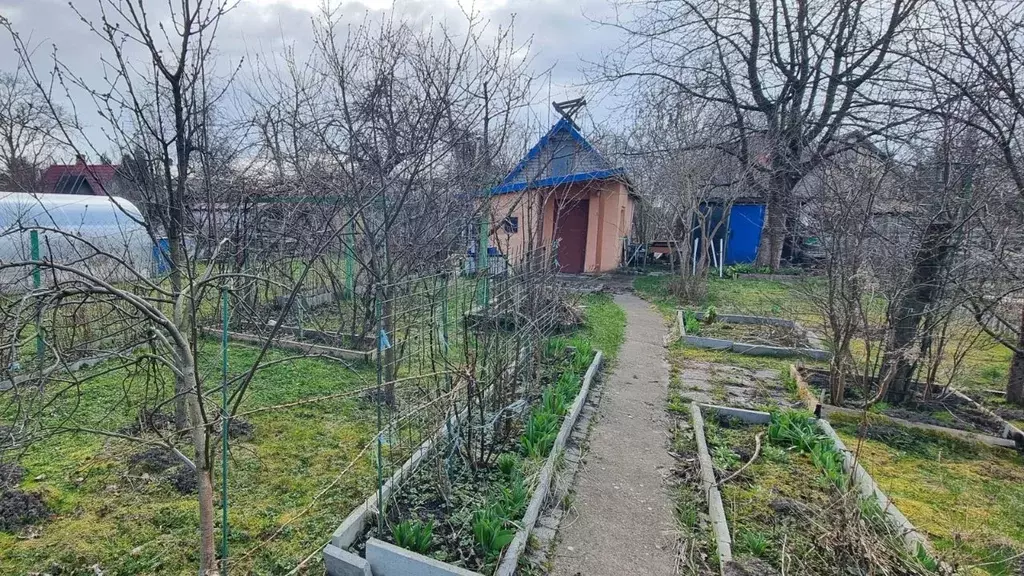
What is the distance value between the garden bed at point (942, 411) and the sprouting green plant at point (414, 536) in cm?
411

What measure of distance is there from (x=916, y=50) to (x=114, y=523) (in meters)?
7.30

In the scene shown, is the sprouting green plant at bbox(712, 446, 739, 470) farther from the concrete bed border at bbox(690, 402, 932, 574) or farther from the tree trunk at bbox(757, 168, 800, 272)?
the tree trunk at bbox(757, 168, 800, 272)

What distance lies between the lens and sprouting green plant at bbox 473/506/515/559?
109 inches

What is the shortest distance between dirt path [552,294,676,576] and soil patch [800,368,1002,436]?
1.99m

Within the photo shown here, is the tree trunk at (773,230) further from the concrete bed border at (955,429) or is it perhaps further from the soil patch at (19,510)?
the soil patch at (19,510)

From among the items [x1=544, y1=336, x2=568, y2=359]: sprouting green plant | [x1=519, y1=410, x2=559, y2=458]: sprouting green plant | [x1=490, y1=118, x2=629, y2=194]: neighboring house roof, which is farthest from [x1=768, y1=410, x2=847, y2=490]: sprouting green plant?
[x1=490, y1=118, x2=629, y2=194]: neighboring house roof

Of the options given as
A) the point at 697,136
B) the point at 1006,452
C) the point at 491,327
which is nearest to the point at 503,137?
the point at 491,327

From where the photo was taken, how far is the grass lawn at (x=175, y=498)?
9.22 ft

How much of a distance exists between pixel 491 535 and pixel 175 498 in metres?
2.24

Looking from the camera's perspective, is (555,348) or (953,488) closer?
(953,488)

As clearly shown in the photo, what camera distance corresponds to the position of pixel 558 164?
12.5 meters

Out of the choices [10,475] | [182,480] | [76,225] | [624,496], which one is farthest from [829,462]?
[76,225]

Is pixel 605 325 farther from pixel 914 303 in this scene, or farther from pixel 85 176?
pixel 85 176

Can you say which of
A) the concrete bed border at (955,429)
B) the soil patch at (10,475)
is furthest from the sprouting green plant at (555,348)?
the soil patch at (10,475)
